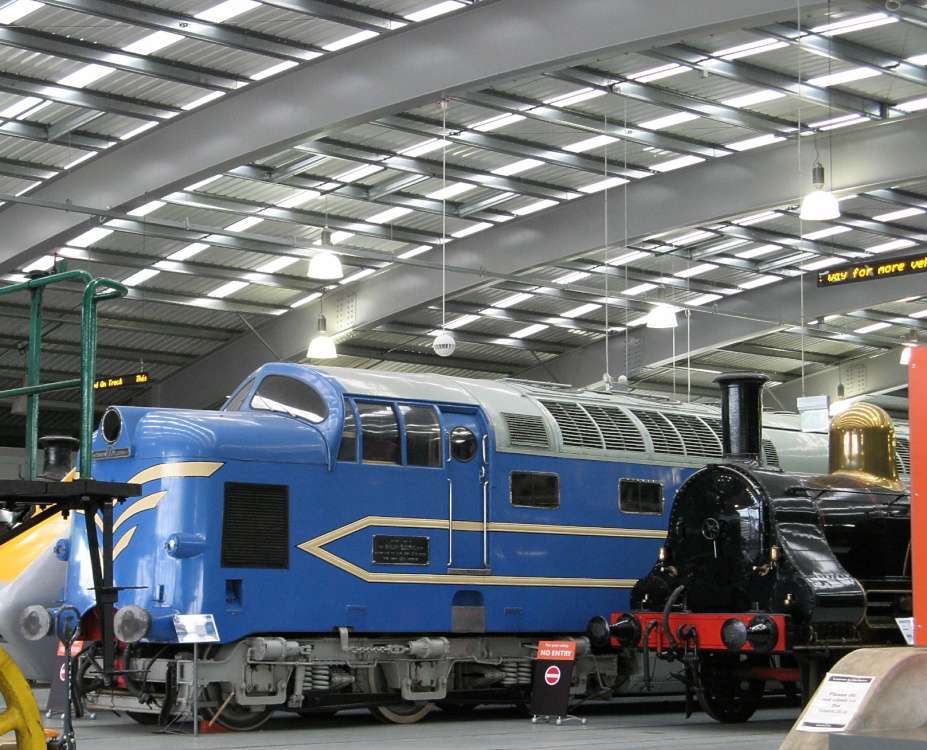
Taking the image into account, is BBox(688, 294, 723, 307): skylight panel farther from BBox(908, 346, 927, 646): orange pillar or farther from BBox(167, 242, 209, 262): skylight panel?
BBox(908, 346, 927, 646): orange pillar

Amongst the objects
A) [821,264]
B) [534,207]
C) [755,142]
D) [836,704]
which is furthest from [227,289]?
[836,704]

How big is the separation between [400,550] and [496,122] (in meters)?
10.4

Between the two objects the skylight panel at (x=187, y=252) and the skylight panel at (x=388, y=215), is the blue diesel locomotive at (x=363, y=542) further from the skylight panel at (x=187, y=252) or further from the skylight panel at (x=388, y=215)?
the skylight panel at (x=187, y=252)

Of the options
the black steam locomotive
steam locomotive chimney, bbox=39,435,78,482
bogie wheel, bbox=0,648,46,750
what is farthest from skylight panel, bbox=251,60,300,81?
bogie wheel, bbox=0,648,46,750

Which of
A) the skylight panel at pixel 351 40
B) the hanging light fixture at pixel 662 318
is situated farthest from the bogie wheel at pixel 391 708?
the hanging light fixture at pixel 662 318

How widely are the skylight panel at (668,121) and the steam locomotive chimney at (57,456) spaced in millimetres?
10640

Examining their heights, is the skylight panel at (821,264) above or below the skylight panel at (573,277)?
above

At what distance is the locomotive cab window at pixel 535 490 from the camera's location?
14.1m

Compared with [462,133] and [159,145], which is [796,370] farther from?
[159,145]

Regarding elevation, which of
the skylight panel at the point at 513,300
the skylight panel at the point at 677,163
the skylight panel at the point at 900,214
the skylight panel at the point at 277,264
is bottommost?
the skylight panel at the point at 513,300

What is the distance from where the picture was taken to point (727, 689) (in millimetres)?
13781

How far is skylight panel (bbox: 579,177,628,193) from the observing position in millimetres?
25453

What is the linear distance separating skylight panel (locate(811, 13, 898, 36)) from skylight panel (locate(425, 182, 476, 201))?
784cm

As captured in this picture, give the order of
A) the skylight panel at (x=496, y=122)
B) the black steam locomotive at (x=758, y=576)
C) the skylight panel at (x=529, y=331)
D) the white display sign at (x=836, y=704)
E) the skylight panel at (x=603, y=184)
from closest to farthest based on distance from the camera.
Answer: the white display sign at (x=836, y=704) → the black steam locomotive at (x=758, y=576) → the skylight panel at (x=496, y=122) → the skylight panel at (x=603, y=184) → the skylight panel at (x=529, y=331)
